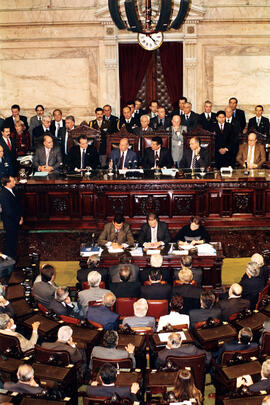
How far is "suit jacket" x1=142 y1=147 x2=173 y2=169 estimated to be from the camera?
953 centimetres

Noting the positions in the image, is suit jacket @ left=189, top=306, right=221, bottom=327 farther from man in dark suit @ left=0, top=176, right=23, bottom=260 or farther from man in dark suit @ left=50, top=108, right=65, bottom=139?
man in dark suit @ left=50, top=108, right=65, bottom=139

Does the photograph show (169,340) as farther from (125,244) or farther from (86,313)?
(125,244)

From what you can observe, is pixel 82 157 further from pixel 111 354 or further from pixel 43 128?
pixel 111 354

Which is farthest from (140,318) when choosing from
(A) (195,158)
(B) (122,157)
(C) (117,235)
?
(B) (122,157)

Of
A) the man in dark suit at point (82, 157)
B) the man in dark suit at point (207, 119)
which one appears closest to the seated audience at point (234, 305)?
the man in dark suit at point (82, 157)

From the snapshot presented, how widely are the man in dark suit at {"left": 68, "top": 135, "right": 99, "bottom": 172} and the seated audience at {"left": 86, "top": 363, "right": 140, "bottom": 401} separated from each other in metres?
5.43

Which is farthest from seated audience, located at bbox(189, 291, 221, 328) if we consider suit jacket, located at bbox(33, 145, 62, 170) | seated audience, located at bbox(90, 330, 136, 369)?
suit jacket, located at bbox(33, 145, 62, 170)

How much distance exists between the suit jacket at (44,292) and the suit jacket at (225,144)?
17.1ft

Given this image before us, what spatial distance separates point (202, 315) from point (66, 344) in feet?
4.46

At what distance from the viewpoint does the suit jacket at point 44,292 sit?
238 inches

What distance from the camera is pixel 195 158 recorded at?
9328mm

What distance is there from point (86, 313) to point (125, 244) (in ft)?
6.01

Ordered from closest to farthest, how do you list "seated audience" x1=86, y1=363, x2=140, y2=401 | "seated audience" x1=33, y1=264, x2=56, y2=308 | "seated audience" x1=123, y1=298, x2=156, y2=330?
1. "seated audience" x1=86, y1=363, x2=140, y2=401
2. "seated audience" x1=123, y1=298, x2=156, y2=330
3. "seated audience" x1=33, y1=264, x2=56, y2=308

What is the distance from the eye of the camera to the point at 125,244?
291 inches
